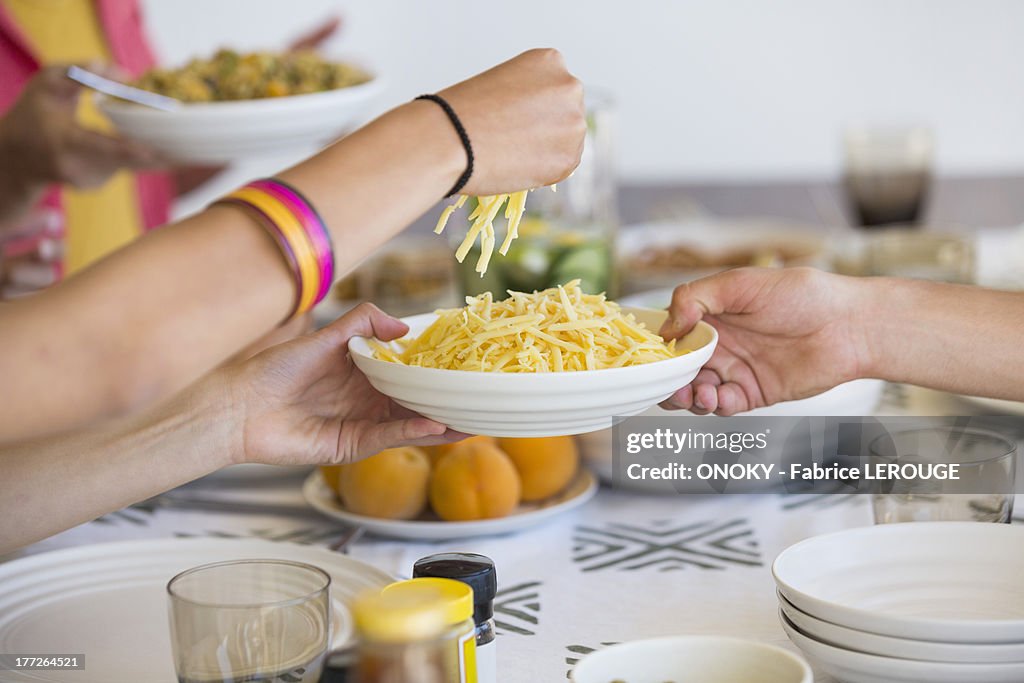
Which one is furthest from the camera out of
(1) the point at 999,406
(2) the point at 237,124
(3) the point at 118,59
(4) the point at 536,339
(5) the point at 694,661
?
(3) the point at 118,59

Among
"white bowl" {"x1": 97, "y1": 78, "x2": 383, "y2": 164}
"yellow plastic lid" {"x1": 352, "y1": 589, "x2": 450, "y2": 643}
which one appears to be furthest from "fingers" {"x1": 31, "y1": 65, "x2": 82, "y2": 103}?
"yellow plastic lid" {"x1": 352, "y1": 589, "x2": 450, "y2": 643}

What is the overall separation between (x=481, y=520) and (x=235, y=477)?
0.40 m

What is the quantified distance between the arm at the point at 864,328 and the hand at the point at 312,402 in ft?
1.11

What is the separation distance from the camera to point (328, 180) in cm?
84

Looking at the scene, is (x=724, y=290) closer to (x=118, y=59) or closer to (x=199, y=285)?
(x=199, y=285)

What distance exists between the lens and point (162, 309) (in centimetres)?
76

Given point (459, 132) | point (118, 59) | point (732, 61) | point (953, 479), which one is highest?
point (732, 61)

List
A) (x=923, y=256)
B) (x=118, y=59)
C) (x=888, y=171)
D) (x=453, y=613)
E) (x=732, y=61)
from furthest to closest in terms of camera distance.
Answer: (x=732, y=61)
(x=118, y=59)
(x=888, y=171)
(x=923, y=256)
(x=453, y=613)

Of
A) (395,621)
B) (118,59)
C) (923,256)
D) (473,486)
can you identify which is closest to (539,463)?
(473,486)

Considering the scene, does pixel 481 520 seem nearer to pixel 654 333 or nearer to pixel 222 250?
pixel 654 333

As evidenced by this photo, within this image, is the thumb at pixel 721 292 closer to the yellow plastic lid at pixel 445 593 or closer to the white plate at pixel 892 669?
the white plate at pixel 892 669

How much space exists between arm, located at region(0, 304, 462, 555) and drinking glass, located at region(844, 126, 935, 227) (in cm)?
169

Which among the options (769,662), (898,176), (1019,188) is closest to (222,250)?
(769,662)

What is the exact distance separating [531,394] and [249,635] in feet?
0.98
